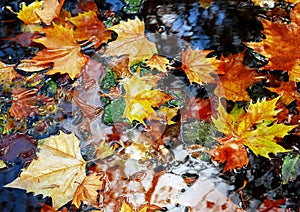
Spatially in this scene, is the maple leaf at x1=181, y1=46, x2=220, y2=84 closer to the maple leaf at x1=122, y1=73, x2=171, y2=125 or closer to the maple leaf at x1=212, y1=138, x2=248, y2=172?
the maple leaf at x1=122, y1=73, x2=171, y2=125


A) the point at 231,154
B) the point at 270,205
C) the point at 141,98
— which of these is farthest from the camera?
the point at 141,98

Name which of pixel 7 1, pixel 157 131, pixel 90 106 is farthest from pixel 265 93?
pixel 7 1

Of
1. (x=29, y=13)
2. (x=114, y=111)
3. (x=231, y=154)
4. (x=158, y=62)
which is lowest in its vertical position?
(x=231, y=154)

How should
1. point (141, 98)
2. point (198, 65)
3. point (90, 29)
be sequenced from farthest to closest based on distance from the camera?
point (90, 29) → point (198, 65) → point (141, 98)

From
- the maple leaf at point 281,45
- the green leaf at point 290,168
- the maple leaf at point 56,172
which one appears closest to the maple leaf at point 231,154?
the green leaf at point 290,168

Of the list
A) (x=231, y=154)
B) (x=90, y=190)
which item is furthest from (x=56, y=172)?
(x=231, y=154)

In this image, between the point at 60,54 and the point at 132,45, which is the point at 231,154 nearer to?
the point at 132,45

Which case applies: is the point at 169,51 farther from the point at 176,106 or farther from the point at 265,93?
the point at 265,93
